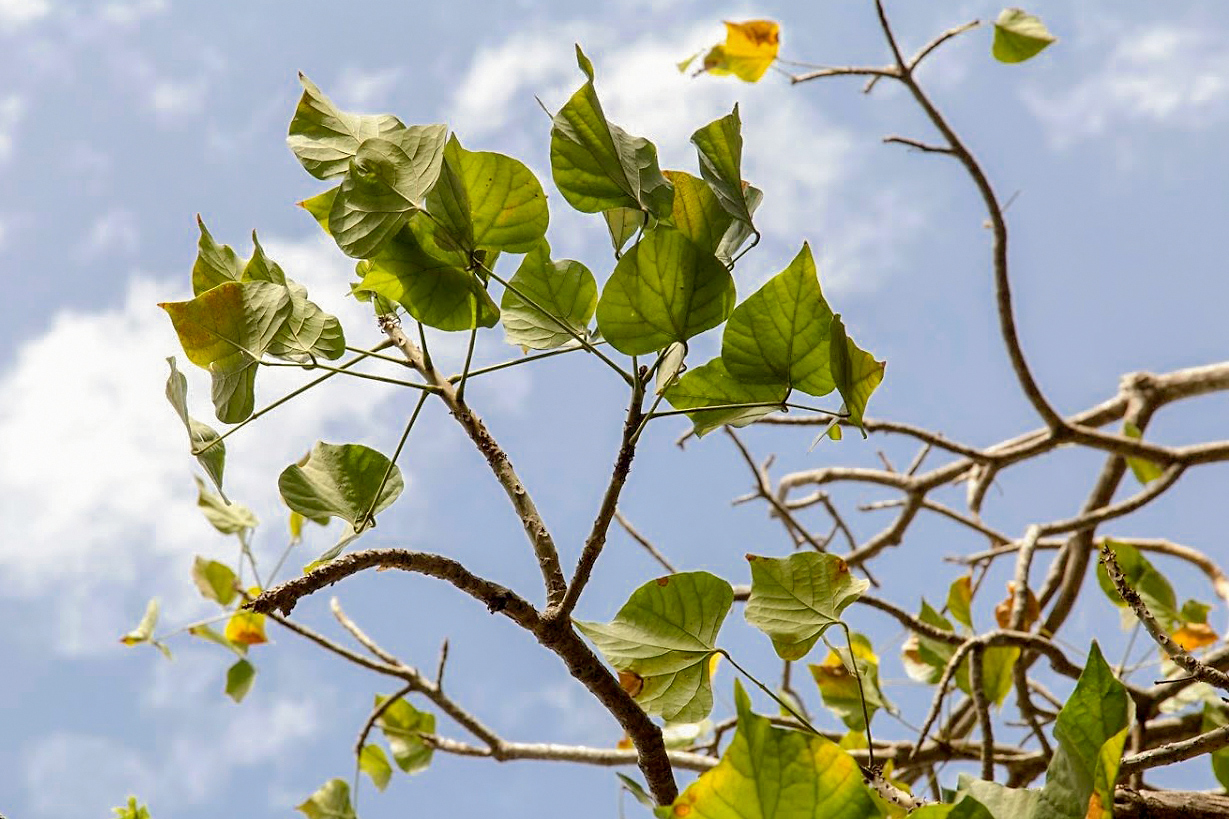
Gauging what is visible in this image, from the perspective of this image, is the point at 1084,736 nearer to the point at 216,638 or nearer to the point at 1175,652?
the point at 1175,652

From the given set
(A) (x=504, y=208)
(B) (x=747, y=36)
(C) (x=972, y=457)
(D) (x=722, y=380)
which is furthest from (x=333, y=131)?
(C) (x=972, y=457)

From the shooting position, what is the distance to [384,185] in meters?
0.39

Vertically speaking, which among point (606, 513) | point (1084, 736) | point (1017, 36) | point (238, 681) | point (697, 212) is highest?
point (1017, 36)

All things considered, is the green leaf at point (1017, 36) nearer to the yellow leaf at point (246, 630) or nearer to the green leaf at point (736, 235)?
the green leaf at point (736, 235)

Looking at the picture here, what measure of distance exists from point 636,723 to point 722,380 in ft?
0.47

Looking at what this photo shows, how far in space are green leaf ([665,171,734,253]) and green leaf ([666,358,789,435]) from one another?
2.0 inches

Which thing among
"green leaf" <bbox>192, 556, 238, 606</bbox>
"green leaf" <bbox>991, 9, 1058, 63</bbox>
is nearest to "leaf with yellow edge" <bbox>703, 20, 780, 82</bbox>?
"green leaf" <bbox>991, 9, 1058, 63</bbox>

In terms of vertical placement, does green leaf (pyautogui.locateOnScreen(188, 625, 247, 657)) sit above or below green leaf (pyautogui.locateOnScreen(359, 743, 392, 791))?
above

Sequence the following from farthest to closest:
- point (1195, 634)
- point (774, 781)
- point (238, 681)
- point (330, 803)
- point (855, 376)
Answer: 1. point (238, 681)
2. point (1195, 634)
3. point (330, 803)
4. point (855, 376)
5. point (774, 781)

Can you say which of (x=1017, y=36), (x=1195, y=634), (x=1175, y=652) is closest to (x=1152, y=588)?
(x=1195, y=634)

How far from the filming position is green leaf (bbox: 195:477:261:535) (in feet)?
3.22

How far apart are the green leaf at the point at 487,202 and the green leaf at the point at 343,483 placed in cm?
10

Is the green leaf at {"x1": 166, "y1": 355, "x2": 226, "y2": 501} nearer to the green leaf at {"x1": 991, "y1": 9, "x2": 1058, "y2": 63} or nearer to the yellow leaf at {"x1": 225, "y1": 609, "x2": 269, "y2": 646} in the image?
the yellow leaf at {"x1": 225, "y1": 609, "x2": 269, "y2": 646}

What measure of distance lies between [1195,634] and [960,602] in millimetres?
234
